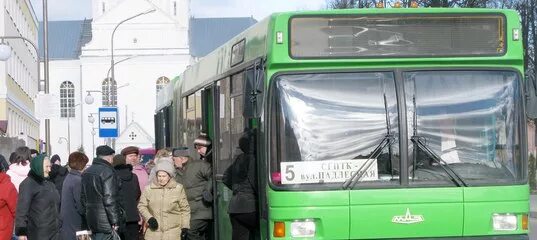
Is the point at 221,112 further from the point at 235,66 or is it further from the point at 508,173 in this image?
the point at 508,173

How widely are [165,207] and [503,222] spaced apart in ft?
13.8

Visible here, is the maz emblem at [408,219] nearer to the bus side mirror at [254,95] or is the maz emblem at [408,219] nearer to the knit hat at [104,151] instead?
the bus side mirror at [254,95]

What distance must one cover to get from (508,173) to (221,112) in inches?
150

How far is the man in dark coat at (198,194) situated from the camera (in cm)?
1324

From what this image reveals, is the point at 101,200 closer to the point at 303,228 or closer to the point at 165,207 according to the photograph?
the point at 165,207

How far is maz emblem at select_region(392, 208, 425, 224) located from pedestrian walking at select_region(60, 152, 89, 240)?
4.22m

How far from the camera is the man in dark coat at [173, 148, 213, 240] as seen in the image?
13242 mm

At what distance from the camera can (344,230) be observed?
30.8 feet

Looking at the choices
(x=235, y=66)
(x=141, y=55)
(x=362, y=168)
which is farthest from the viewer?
(x=141, y=55)

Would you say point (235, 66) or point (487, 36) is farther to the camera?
point (235, 66)

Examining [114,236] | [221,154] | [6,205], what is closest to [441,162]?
[221,154]

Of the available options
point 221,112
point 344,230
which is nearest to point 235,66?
point 221,112

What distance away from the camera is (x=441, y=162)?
30.9ft

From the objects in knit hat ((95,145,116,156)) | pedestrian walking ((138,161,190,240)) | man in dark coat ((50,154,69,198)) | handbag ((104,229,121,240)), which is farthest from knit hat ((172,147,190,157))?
handbag ((104,229,121,240))
